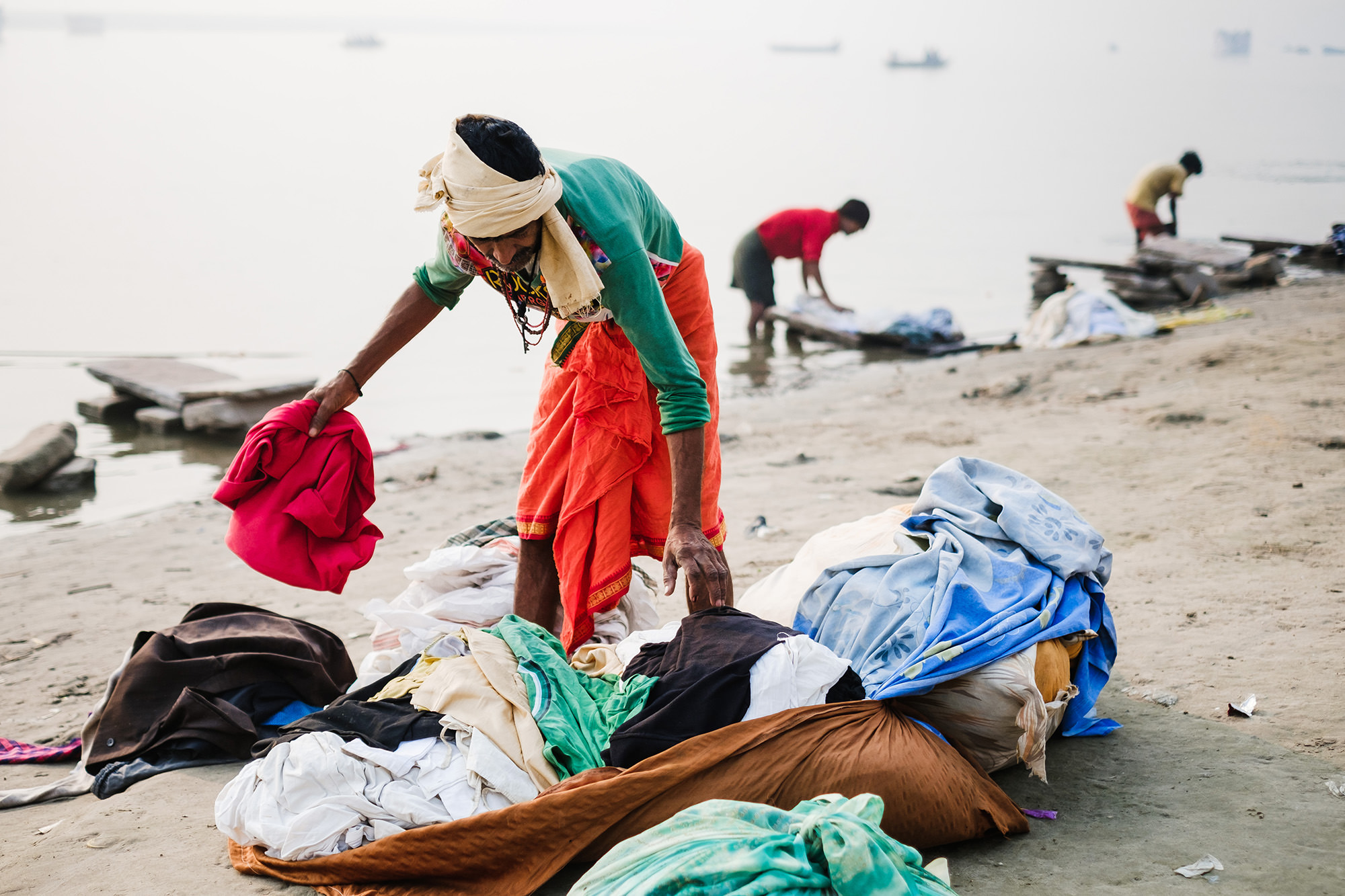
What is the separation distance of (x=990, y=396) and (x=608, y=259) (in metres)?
5.37

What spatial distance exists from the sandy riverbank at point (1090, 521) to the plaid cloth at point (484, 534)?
642mm

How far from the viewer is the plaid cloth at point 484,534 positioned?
332 cm

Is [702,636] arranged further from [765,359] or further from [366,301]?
[366,301]

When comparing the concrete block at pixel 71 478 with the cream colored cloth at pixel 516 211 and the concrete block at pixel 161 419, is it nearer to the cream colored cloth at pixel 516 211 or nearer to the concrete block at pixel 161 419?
the concrete block at pixel 161 419

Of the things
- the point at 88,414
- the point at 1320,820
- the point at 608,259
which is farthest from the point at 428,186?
the point at 88,414

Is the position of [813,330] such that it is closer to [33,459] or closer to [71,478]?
[71,478]

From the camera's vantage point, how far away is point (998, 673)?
225 centimetres

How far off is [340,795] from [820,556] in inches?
56.1

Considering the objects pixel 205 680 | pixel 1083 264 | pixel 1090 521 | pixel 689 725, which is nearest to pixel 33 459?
pixel 205 680

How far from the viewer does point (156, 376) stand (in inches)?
314

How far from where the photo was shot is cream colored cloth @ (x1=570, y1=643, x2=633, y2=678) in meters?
2.53

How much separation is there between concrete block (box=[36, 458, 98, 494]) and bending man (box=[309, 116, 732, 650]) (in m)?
4.68

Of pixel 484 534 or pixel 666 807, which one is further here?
pixel 484 534

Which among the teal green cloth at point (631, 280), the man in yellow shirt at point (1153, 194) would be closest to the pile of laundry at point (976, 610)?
the teal green cloth at point (631, 280)
